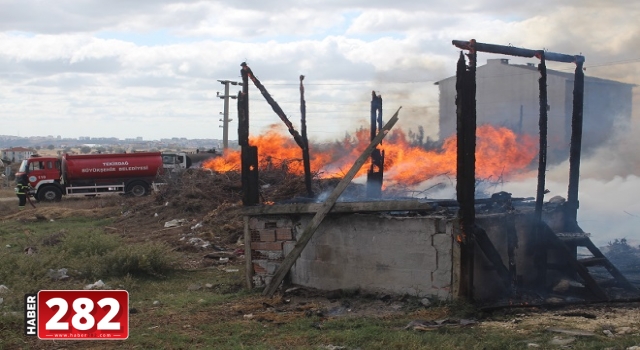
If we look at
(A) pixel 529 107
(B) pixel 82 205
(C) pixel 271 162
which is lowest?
(B) pixel 82 205

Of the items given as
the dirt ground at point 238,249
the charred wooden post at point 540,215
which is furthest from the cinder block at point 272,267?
the charred wooden post at point 540,215

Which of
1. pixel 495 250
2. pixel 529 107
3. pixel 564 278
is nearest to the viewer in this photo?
pixel 495 250

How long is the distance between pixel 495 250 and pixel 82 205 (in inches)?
1023

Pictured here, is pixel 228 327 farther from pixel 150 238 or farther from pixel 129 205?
pixel 129 205

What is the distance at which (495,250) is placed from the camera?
366 inches

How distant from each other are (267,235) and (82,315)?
4376 millimetres

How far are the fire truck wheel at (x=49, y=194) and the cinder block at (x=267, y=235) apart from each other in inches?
1039

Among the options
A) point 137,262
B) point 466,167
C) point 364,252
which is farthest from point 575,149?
point 137,262

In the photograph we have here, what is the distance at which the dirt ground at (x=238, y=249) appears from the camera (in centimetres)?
806

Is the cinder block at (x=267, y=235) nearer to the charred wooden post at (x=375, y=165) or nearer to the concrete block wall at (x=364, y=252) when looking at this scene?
the concrete block wall at (x=364, y=252)

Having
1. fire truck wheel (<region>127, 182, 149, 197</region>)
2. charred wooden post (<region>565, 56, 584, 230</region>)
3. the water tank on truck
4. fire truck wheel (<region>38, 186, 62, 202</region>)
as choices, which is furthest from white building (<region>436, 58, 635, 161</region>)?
fire truck wheel (<region>38, 186, 62, 202</region>)

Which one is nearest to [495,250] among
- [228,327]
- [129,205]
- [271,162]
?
[228,327]

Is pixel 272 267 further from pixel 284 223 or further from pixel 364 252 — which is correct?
pixel 364 252

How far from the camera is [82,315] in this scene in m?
7.11
